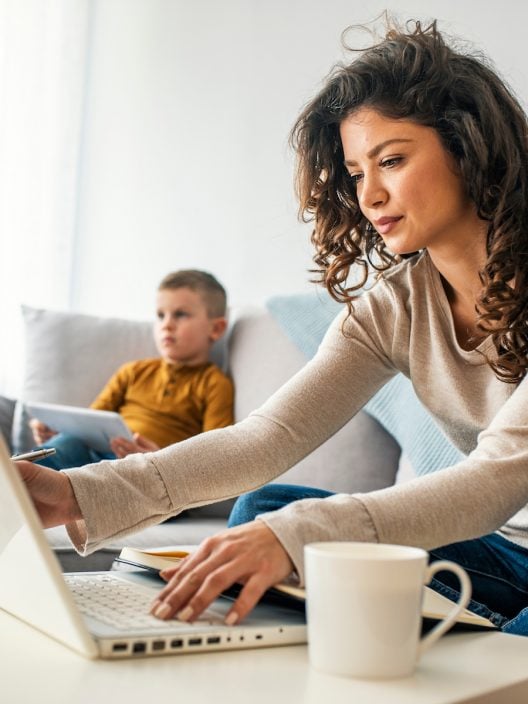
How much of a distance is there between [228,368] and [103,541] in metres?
1.56

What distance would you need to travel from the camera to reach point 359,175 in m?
1.22

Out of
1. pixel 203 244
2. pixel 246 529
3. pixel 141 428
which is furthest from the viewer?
pixel 203 244

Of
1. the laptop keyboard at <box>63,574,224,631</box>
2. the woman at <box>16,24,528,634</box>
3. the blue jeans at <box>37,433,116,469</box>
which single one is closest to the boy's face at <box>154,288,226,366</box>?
the blue jeans at <box>37,433,116,469</box>

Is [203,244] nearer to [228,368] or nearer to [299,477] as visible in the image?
[228,368]

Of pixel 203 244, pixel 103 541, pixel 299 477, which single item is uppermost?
pixel 203 244

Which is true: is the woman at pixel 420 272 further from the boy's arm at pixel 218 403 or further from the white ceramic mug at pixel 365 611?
the boy's arm at pixel 218 403

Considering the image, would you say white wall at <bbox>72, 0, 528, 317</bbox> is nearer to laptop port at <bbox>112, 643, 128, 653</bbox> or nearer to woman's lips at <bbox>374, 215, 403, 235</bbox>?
woman's lips at <bbox>374, 215, 403, 235</bbox>

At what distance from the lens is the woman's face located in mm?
1147

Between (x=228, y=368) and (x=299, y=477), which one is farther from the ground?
(x=228, y=368)

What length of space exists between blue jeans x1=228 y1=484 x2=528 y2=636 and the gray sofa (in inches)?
26.4

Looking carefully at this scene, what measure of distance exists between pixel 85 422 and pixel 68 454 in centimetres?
15

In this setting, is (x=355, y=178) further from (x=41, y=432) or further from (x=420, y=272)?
(x=41, y=432)

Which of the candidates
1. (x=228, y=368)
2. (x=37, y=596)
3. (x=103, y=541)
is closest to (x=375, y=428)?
(x=228, y=368)

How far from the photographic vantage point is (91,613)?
691mm
